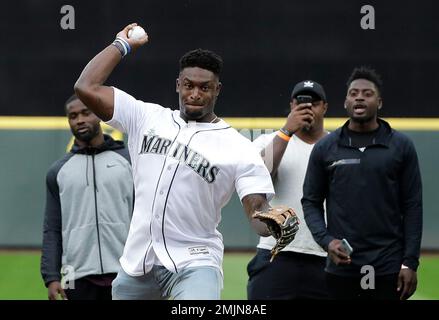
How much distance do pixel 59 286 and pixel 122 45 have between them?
5.34ft

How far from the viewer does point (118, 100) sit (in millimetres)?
4840

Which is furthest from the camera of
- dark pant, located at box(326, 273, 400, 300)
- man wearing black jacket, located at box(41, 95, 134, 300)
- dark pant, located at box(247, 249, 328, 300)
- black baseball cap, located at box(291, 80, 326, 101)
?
black baseball cap, located at box(291, 80, 326, 101)

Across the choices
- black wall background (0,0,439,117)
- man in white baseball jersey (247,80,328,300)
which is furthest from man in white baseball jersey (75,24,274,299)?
black wall background (0,0,439,117)

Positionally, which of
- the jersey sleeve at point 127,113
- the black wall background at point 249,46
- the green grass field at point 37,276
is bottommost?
the green grass field at point 37,276

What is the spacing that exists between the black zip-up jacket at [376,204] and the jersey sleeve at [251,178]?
1104 mm

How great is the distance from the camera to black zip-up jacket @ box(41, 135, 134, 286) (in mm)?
5906

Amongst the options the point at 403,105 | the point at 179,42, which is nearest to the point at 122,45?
the point at 179,42

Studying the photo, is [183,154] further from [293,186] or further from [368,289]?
[293,186]

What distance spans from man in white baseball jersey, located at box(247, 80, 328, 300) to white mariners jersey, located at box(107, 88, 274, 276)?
54.2 inches

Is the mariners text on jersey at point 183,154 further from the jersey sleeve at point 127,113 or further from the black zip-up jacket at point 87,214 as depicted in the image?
the black zip-up jacket at point 87,214

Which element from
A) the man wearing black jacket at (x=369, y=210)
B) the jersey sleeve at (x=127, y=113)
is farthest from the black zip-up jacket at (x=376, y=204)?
the jersey sleeve at (x=127, y=113)

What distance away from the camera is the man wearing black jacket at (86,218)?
19.4 ft

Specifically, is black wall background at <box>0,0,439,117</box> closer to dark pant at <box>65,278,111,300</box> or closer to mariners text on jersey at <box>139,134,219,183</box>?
dark pant at <box>65,278,111,300</box>

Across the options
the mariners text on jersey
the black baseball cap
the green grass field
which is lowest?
the green grass field
